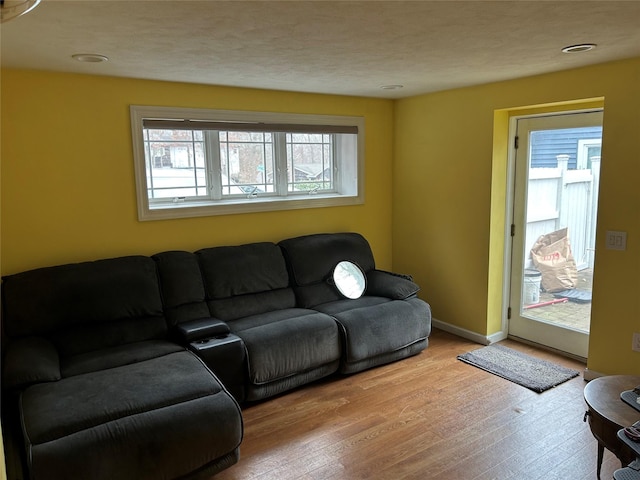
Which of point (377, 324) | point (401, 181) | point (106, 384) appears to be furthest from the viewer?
point (401, 181)

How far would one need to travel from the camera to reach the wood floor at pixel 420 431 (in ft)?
8.04

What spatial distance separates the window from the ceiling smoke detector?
2376 millimetres

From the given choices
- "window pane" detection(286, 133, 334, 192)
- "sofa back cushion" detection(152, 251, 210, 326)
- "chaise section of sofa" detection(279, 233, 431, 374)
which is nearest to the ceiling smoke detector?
"sofa back cushion" detection(152, 251, 210, 326)

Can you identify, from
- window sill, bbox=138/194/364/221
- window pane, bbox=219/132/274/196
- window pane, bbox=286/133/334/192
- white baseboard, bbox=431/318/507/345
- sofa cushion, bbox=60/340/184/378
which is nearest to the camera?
sofa cushion, bbox=60/340/184/378

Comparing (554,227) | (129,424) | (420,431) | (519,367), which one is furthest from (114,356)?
(554,227)

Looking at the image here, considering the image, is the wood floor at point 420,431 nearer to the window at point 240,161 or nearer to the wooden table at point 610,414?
the wooden table at point 610,414

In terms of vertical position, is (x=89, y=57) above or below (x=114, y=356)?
above

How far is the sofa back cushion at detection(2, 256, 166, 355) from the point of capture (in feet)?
9.39

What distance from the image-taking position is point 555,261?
3.76m

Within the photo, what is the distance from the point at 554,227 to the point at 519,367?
44.4 inches

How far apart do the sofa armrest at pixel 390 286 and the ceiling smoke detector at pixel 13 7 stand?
10.7 feet

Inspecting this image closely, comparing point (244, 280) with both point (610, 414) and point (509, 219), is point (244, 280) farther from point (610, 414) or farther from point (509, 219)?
point (610, 414)

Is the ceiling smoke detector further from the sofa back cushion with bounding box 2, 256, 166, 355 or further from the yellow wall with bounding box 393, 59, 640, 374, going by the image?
the yellow wall with bounding box 393, 59, 640, 374

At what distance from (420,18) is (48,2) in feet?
4.74
